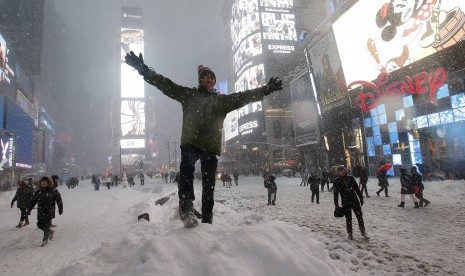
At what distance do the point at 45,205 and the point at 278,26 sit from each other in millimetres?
83546

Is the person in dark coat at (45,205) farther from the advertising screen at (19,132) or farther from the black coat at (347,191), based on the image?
the advertising screen at (19,132)

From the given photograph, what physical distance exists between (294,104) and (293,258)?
158ft

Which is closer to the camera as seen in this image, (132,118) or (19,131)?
(19,131)

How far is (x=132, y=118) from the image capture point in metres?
131

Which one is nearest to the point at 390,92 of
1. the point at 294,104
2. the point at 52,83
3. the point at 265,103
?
the point at 294,104

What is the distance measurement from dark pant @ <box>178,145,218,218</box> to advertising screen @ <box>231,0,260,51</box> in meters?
83.4

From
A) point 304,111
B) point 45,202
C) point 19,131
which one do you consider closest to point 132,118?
point 19,131

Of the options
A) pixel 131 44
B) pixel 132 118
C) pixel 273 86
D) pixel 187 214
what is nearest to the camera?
pixel 187 214

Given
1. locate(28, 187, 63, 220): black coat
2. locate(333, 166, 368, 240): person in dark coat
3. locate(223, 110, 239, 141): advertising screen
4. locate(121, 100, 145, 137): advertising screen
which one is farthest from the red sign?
locate(121, 100, 145, 137): advertising screen

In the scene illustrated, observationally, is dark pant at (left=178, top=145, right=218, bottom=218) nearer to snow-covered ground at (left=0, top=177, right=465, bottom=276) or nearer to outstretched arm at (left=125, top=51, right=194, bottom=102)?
snow-covered ground at (left=0, top=177, right=465, bottom=276)

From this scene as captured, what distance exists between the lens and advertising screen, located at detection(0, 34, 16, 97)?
4612 cm

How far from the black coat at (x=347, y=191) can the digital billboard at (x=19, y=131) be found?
49.2 m

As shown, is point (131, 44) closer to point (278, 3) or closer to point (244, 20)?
point (244, 20)

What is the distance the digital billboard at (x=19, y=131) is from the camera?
45750mm
